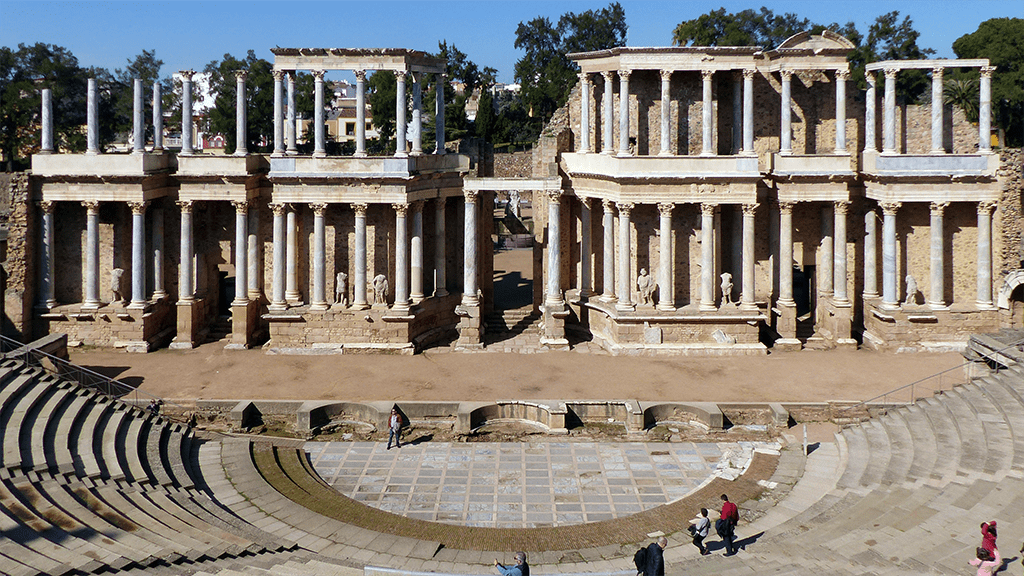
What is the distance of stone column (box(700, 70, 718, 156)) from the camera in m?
34.2

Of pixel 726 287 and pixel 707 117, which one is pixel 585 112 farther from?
pixel 726 287

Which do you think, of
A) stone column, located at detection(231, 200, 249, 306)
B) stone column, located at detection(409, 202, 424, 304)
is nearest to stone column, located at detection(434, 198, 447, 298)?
stone column, located at detection(409, 202, 424, 304)

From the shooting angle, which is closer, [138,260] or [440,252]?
[138,260]

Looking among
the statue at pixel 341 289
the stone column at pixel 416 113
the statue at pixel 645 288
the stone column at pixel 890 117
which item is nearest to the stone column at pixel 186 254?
the statue at pixel 341 289

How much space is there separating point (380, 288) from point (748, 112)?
1438 cm

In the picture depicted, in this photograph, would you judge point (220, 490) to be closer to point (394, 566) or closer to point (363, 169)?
point (394, 566)

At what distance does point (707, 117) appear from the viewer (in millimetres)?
34469

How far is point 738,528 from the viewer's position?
66.0ft

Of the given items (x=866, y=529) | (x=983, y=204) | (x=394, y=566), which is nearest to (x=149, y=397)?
(x=394, y=566)

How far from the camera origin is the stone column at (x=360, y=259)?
115 ft

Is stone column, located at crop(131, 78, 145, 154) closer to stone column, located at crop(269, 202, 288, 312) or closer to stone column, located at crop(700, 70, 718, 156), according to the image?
stone column, located at crop(269, 202, 288, 312)

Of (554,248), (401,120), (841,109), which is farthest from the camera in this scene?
(554,248)

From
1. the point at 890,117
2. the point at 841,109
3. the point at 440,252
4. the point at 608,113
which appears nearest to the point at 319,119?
the point at 440,252

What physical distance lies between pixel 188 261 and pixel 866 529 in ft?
83.5
